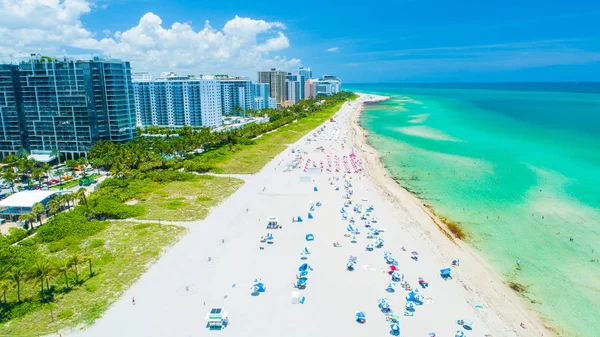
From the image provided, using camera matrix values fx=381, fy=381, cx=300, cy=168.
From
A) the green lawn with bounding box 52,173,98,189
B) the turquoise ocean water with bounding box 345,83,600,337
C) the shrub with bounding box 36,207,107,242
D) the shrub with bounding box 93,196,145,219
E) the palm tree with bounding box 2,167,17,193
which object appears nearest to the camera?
the turquoise ocean water with bounding box 345,83,600,337

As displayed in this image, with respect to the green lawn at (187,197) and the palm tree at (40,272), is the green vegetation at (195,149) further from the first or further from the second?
the palm tree at (40,272)

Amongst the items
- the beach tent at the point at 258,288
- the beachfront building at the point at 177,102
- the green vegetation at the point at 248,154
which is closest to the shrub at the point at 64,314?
the beach tent at the point at 258,288

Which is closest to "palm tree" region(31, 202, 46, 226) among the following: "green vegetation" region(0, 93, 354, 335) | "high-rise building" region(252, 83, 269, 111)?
"green vegetation" region(0, 93, 354, 335)

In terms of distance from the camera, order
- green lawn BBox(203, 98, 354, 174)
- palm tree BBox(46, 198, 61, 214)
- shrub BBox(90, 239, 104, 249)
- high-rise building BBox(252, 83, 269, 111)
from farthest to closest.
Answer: high-rise building BBox(252, 83, 269, 111) < green lawn BBox(203, 98, 354, 174) < palm tree BBox(46, 198, 61, 214) < shrub BBox(90, 239, 104, 249)

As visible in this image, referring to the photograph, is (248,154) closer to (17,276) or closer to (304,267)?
(304,267)

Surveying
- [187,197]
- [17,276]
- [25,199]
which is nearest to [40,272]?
[17,276]

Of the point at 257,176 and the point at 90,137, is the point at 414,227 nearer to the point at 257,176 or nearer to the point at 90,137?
the point at 257,176

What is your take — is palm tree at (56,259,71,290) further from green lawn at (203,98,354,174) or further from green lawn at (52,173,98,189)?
green lawn at (203,98,354,174)
